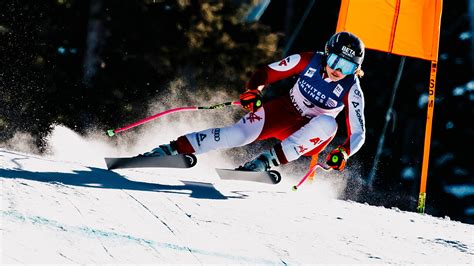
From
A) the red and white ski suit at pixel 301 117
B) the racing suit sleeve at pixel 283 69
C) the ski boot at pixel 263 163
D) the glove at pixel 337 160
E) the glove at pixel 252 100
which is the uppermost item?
the racing suit sleeve at pixel 283 69

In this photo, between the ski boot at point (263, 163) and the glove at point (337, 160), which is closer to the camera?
the glove at point (337, 160)

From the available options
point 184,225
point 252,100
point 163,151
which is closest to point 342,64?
point 252,100

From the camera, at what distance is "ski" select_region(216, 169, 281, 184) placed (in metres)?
4.08

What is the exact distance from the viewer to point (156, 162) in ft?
13.1

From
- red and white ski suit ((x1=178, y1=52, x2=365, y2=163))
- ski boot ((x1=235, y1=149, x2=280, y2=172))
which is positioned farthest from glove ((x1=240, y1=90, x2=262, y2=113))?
ski boot ((x1=235, y1=149, x2=280, y2=172))

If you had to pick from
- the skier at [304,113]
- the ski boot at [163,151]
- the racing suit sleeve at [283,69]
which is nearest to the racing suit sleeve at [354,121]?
the skier at [304,113]

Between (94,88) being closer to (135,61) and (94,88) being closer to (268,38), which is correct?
(135,61)

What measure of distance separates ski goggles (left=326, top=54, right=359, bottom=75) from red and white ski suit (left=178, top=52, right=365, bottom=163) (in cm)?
11

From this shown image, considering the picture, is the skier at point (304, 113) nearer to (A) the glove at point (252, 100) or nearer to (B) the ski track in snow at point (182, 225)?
(A) the glove at point (252, 100)

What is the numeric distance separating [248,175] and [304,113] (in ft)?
2.18

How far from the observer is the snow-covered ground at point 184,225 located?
2138mm

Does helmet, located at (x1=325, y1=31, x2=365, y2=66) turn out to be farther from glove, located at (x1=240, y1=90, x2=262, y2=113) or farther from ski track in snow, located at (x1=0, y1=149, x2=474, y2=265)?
ski track in snow, located at (x1=0, y1=149, x2=474, y2=265)

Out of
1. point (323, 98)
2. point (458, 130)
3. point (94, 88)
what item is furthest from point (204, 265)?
point (458, 130)

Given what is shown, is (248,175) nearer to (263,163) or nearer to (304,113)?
(263,163)
